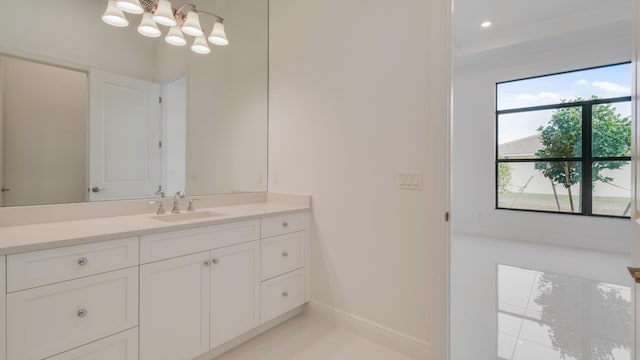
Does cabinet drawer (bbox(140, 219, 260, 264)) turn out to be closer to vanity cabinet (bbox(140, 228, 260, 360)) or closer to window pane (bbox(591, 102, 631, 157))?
vanity cabinet (bbox(140, 228, 260, 360))

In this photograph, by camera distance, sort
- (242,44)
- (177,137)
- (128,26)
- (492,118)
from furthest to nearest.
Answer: (492,118) → (242,44) → (177,137) → (128,26)

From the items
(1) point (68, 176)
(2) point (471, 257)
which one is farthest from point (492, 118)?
(1) point (68, 176)

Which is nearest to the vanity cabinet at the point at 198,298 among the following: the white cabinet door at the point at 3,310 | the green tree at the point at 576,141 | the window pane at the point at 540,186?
the white cabinet door at the point at 3,310

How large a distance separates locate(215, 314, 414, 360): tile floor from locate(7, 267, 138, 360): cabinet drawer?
78 cm

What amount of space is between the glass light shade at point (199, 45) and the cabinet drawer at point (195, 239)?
55.5 inches

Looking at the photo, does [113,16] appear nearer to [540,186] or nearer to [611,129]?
[540,186]

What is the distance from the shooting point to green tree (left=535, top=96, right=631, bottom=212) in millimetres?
4477

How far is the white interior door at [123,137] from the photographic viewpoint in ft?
6.35

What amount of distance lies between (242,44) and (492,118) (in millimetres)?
4699

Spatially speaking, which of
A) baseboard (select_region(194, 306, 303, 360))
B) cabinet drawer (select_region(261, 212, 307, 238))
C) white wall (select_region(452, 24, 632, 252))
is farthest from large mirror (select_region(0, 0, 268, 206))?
white wall (select_region(452, 24, 632, 252))

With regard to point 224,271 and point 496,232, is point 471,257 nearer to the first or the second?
point 496,232

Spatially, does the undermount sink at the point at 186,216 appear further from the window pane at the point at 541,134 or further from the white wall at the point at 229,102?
the window pane at the point at 541,134

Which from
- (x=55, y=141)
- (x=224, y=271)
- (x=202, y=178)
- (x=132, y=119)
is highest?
(x=132, y=119)

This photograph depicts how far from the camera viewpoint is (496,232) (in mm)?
5488
